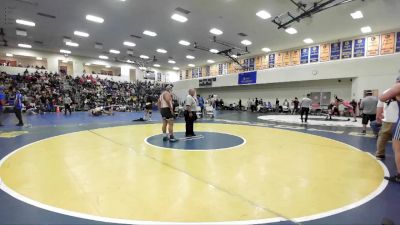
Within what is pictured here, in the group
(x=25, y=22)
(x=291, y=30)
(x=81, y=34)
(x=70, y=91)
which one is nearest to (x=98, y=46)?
(x=81, y=34)

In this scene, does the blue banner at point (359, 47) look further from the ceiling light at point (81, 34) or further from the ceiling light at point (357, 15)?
the ceiling light at point (81, 34)

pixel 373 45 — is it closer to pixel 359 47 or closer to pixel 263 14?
pixel 359 47

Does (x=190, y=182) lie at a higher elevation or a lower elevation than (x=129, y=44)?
lower

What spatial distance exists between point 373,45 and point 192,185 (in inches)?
757

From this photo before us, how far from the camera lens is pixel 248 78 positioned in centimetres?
2423

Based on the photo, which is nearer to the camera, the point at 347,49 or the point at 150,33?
the point at 150,33

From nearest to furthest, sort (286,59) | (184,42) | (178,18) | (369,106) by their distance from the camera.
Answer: (369,106) → (178,18) → (184,42) → (286,59)

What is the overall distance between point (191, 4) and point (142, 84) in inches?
778

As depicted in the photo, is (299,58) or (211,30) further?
(299,58)

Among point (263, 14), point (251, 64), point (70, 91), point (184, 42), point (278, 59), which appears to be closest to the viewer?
point (263, 14)

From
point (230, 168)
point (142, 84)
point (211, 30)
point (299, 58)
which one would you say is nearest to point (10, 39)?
point (142, 84)

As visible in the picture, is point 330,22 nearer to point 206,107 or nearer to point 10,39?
point 206,107

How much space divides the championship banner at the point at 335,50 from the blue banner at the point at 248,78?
24.0 ft

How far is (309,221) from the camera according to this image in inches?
86.4
